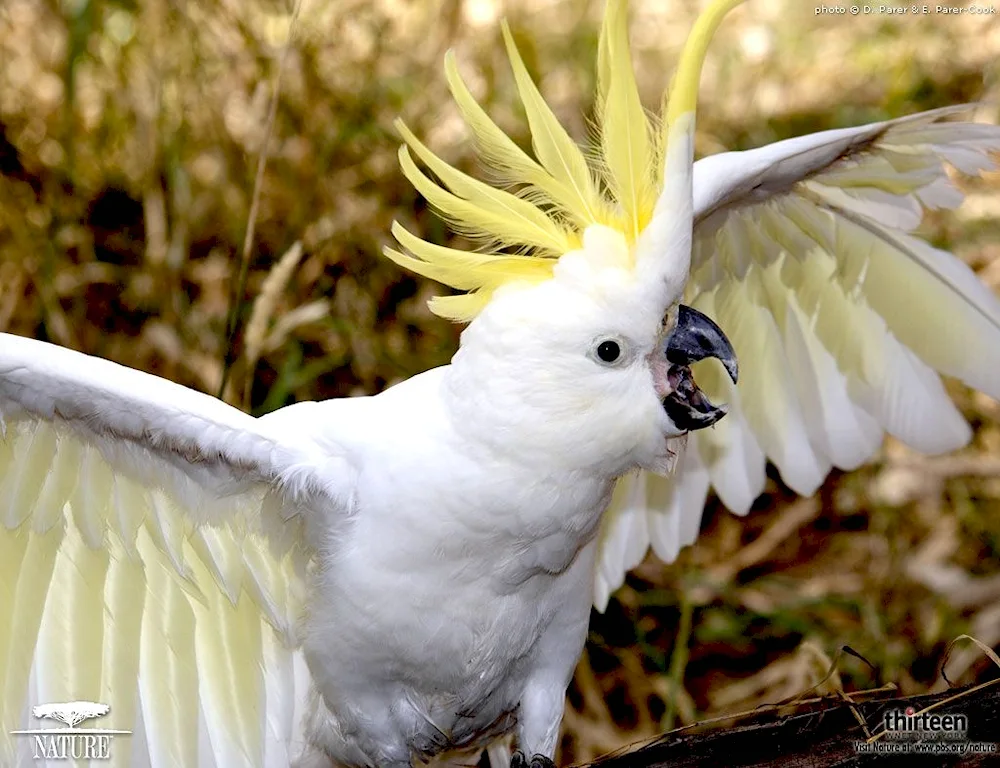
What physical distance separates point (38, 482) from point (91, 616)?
226 mm

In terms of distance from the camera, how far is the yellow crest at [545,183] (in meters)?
A: 1.55

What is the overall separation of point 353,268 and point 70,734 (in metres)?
1.66

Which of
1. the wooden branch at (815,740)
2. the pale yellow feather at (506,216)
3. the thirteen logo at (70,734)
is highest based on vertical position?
the pale yellow feather at (506,216)

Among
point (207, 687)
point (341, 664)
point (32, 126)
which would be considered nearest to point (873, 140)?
point (341, 664)

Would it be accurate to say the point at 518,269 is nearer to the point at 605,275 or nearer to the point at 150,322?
the point at 605,275

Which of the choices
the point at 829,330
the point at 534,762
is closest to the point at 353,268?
the point at 829,330

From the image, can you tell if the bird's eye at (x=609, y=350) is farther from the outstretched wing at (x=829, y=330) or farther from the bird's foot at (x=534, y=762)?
the bird's foot at (x=534, y=762)

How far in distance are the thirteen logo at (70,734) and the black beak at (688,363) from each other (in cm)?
90

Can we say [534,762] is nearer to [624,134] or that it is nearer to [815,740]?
[815,740]

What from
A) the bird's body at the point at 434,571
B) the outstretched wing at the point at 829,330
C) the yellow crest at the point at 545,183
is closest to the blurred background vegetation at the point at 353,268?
the outstretched wing at the point at 829,330

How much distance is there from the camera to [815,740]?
5.32 feet

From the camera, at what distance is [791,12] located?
3994 millimetres

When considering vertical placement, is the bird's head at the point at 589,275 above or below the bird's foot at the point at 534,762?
above

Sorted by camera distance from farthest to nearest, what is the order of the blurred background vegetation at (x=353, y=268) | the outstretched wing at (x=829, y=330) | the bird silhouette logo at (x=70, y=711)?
the blurred background vegetation at (x=353, y=268) < the outstretched wing at (x=829, y=330) < the bird silhouette logo at (x=70, y=711)
